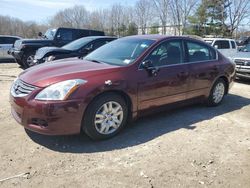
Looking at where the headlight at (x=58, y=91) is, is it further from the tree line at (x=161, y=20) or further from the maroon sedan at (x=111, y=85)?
the tree line at (x=161, y=20)

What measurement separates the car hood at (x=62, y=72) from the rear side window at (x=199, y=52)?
73.4 inches

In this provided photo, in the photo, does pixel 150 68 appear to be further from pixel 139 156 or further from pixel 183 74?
pixel 139 156

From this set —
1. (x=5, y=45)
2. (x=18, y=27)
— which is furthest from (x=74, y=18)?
(x=5, y=45)

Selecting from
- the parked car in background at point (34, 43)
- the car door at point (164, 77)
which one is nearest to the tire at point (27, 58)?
the parked car in background at point (34, 43)

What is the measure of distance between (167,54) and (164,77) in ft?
→ 1.60

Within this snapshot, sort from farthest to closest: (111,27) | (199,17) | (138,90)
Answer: (111,27)
(199,17)
(138,90)

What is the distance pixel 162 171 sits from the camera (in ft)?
10.9

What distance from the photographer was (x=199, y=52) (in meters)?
5.67

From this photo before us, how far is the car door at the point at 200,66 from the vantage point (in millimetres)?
5359

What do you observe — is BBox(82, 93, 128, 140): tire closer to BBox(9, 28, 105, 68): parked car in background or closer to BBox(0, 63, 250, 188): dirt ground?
BBox(0, 63, 250, 188): dirt ground

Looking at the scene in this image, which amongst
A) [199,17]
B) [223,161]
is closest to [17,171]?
[223,161]

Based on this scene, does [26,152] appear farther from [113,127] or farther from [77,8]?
[77,8]

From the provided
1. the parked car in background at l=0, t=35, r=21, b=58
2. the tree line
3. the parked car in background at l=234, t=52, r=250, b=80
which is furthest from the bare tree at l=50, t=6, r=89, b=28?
the parked car in background at l=234, t=52, r=250, b=80

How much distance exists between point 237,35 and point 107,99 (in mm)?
34761
